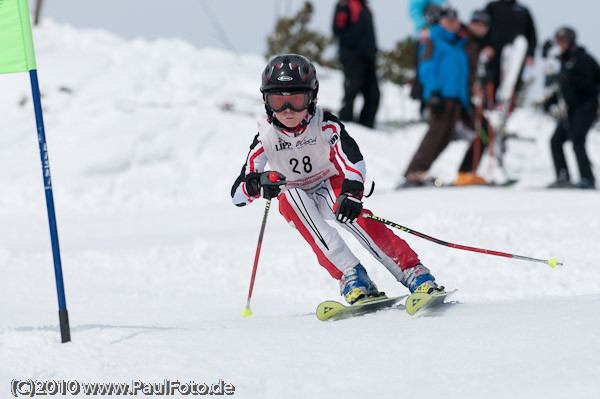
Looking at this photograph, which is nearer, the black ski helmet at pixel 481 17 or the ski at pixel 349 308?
the ski at pixel 349 308

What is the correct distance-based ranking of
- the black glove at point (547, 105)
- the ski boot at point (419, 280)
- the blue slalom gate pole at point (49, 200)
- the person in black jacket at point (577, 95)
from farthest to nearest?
the black glove at point (547, 105) → the person in black jacket at point (577, 95) → the ski boot at point (419, 280) → the blue slalom gate pole at point (49, 200)

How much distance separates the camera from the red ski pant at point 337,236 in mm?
3875

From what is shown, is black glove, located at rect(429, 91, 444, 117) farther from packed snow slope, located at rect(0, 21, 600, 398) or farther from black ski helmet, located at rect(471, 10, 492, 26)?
black ski helmet, located at rect(471, 10, 492, 26)

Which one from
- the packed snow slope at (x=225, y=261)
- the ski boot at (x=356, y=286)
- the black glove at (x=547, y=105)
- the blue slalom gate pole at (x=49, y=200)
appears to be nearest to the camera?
the packed snow slope at (x=225, y=261)

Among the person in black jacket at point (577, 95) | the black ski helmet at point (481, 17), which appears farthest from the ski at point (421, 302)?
the black ski helmet at point (481, 17)

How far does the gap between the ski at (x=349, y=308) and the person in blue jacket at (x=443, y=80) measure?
5.50 metres

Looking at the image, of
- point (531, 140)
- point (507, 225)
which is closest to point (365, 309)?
point (507, 225)

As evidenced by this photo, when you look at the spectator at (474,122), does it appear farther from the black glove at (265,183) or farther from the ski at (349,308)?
the black glove at (265,183)

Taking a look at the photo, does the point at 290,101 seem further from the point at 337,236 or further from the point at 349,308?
the point at 349,308

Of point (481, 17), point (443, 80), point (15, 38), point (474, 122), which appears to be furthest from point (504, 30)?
point (15, 38)

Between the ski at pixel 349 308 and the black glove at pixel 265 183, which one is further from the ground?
the black glove at pixel 265 183

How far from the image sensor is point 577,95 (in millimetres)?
9391

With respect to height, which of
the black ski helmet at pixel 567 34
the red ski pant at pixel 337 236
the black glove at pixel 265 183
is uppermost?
the black ski helmet at pixel 567 34

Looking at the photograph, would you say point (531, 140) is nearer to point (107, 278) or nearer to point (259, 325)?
point (107, 278)
